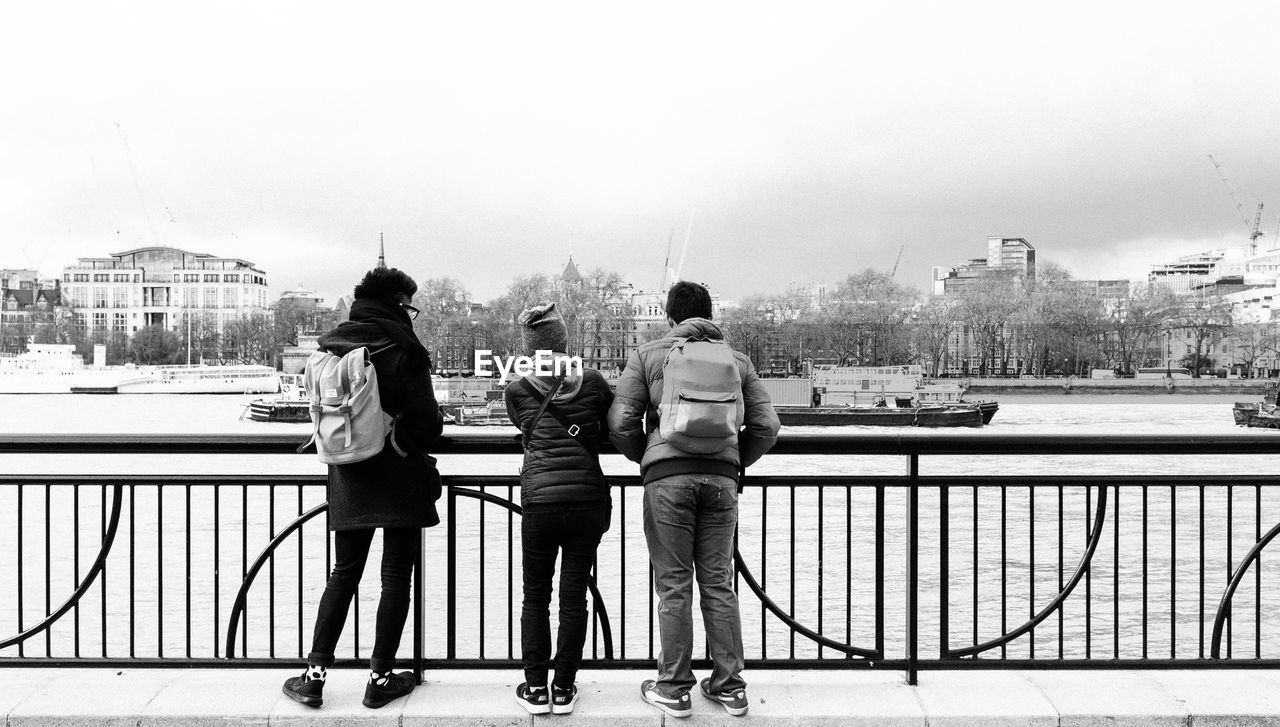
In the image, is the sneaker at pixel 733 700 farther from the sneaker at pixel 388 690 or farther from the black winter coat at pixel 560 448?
the sneaker at pixel 388 690

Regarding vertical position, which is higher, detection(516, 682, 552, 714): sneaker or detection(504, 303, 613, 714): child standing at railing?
detection(504, 303, 613, 714): child standing at railing

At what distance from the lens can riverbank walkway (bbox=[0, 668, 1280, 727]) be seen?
4633 millimetres

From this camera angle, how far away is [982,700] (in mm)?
4891

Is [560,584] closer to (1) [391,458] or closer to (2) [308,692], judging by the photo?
(1) [391,458]

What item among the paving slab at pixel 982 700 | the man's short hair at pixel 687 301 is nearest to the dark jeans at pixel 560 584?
the man's short hair at pixel 687 301

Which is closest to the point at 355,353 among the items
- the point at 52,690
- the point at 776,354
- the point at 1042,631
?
the point at 52,690

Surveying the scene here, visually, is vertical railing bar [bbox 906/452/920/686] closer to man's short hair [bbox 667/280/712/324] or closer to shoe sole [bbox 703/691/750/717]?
shoe sole [bbox 703/691/750/717]

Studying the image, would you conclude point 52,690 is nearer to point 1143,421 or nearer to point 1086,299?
point 1143,421

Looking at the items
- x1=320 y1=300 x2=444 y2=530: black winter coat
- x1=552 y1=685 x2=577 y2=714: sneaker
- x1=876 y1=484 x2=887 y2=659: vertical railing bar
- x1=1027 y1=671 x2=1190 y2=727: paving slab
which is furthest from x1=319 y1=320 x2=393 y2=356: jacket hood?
x1=1027 y1=671 x2=1190 y2=727: paving slab

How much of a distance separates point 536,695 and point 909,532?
73.5 inches

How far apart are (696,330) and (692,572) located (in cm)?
103

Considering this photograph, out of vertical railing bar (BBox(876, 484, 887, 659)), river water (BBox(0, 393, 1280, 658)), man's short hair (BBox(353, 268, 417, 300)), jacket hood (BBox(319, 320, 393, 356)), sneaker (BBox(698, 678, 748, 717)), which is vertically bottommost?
river water (BBox(0, 393, 1280, 658))

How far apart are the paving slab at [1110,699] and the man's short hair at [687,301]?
2.31 m

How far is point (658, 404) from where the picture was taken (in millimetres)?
4582
